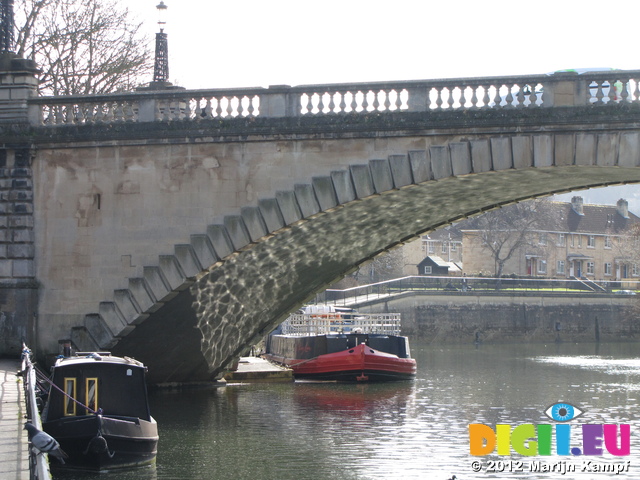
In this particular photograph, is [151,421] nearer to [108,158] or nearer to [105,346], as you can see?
[105,346]

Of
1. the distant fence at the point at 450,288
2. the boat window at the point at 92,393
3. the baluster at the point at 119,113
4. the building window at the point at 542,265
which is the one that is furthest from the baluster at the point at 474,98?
the building window at the point at 542,265

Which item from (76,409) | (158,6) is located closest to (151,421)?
(76,409)

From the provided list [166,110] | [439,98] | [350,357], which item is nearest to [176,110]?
[166,110]

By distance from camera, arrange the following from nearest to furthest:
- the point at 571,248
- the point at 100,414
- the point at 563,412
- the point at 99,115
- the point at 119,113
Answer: the point at 100,414, the point at 119,113, the point at 99,115, the point at 563,412, the point at 571,248

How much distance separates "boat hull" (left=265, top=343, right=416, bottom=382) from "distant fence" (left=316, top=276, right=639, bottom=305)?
26240mm

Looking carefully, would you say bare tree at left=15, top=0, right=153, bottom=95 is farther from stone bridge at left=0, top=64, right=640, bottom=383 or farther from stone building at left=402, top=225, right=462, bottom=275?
stone building at left=402, top=225, right=462, bottom=275

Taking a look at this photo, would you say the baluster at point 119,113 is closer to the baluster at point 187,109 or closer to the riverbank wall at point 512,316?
the baluster at point 187,109

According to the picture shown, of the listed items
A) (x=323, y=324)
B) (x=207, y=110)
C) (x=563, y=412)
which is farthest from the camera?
(x=323, y=324)

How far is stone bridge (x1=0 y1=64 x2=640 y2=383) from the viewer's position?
72.9ft

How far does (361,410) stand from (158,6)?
38.7 ft

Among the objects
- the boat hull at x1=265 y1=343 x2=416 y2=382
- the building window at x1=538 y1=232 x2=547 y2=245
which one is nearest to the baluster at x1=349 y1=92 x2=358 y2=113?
the boat hull at x1=265 y1=343 x2=416 y2=382

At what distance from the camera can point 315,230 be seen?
25.5 m

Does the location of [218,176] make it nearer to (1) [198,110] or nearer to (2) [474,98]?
(1) [198,110]

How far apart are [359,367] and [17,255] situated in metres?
13.9
